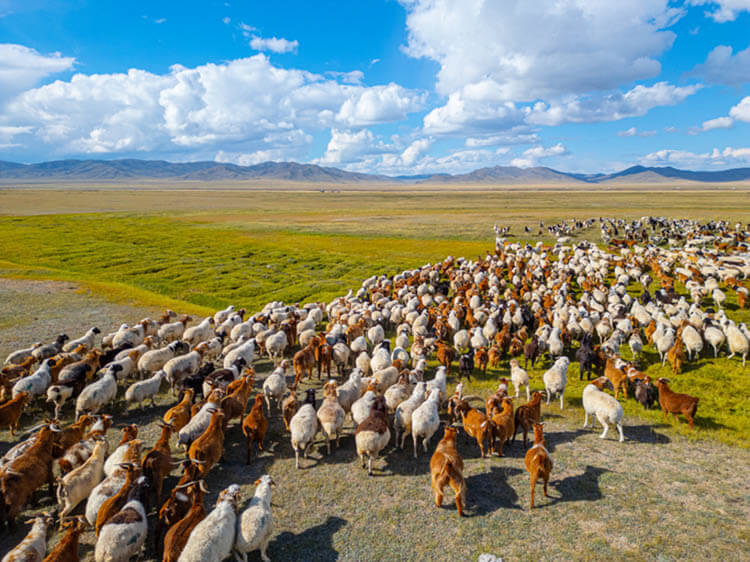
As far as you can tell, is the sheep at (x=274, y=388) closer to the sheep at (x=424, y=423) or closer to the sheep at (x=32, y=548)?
the sheep at (x=424, y=423)

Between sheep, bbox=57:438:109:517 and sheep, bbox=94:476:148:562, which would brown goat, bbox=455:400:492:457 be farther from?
sheep, bbox=57:438:109:517

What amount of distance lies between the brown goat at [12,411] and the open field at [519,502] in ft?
1.56

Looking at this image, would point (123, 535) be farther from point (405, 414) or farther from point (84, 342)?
point (84, 342)

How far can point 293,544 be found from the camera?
7633 millimetres

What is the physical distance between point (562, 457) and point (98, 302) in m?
27.8

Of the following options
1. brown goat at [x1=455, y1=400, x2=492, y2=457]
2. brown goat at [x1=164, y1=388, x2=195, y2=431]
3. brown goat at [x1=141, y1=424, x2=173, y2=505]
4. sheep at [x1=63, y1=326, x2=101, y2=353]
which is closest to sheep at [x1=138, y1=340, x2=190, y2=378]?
sheep at [x1=63, y1=326, x2=101, y2=353]

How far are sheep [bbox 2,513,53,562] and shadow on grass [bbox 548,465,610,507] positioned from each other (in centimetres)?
927

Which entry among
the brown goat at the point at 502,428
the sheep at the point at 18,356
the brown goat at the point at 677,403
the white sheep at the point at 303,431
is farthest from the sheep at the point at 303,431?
the sheep at the point at 18,356

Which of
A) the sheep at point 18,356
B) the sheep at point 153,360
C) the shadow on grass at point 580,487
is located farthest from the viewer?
the sheep at point 18,356

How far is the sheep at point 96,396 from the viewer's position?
11.8 m

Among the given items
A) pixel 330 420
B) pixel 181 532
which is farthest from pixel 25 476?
pixel 330 420

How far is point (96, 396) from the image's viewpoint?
1197cm

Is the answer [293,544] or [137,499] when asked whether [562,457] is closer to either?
[293,544]

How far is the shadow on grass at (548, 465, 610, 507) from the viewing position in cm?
862
